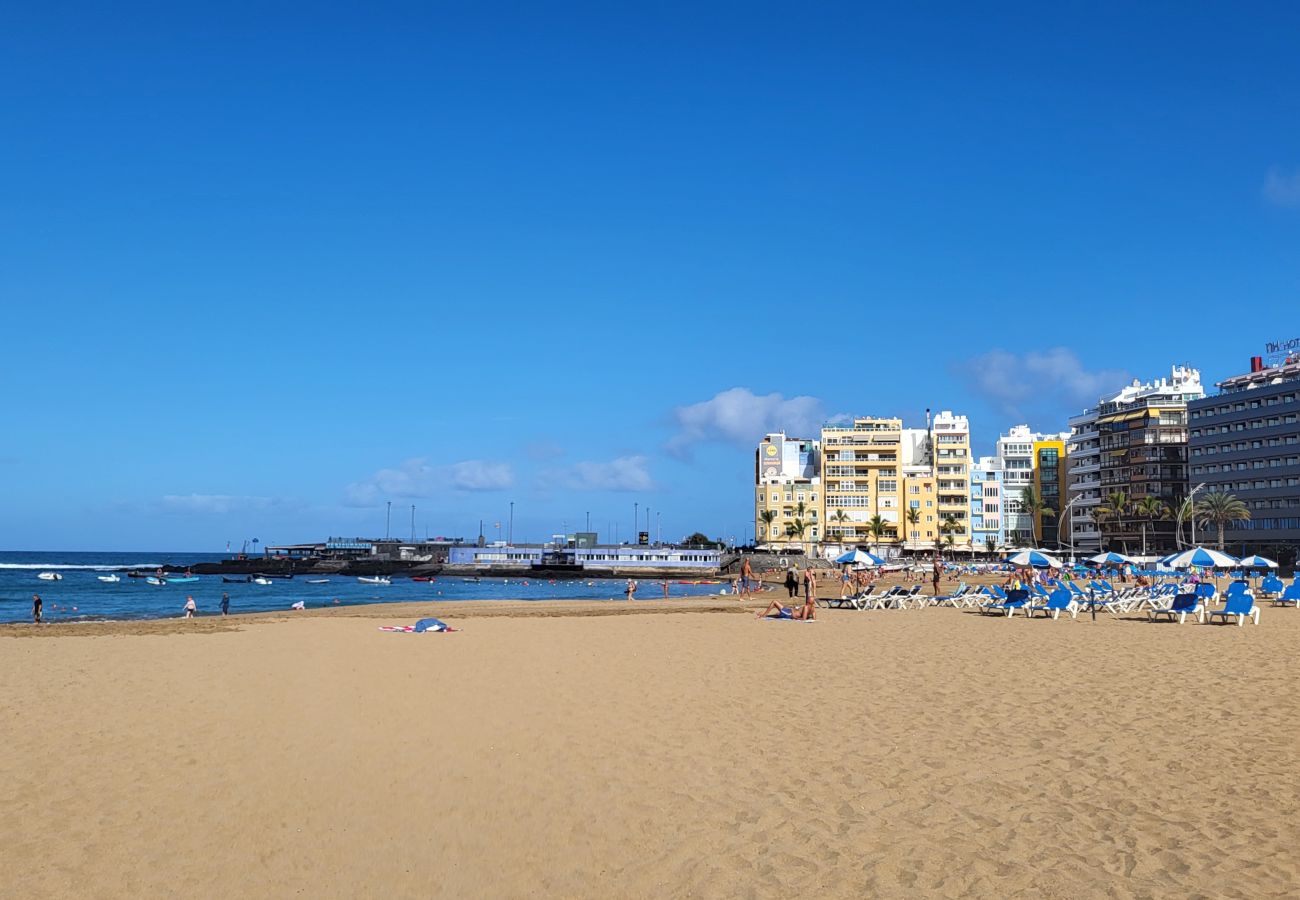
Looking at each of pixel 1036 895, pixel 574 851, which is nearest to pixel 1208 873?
pixel 1036 895

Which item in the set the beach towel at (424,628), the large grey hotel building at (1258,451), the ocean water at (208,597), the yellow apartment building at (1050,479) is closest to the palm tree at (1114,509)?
the large grey hotel building at (1258,451)

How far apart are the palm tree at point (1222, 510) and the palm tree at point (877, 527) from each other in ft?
106

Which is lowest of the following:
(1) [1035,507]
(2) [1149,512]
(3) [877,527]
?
(3) [877,527]

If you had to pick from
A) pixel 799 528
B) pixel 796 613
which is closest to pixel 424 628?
pixel 796 613

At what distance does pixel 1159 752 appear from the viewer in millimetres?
9422

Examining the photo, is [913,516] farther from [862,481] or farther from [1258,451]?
[1258,451]

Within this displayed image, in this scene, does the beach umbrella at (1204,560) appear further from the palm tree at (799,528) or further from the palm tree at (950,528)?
the palm tree at (950,528)

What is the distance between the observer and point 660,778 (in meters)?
8.89

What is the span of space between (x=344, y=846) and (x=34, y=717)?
7.44 meters

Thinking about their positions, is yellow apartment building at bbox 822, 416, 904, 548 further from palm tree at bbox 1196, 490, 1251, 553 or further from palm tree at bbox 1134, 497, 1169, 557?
palm tree at bbox 1196, 490, 1251, 553

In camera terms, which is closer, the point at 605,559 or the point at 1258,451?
the point at 1258,451

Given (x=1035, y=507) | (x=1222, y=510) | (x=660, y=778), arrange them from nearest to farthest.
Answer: (x=660, y=778), (x=1222, y=510), (x=1035, y=507)

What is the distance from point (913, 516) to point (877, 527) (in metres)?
5.42

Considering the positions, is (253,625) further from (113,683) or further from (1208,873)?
(1208,873)
